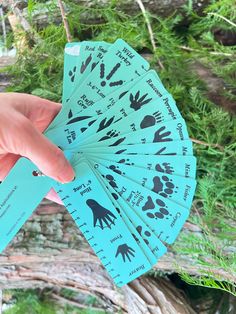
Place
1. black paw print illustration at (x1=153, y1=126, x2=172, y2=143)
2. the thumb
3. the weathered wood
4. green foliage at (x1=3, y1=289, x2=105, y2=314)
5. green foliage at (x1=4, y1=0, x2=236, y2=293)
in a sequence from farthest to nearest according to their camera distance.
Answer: green foliage at (x1=3, y1=289, x2=105, y2=314)
the weathered wood
green foliage at (x1=4, y1=0, x2=236, y2=293)
black paw print illustration at (x1=153, y1=126, x2=172, y2=143)
the thumb

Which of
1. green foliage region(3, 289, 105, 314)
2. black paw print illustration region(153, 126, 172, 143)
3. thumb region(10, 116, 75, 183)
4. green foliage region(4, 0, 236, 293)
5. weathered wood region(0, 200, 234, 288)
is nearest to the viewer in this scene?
thumb region(10, 116, 75, 183)

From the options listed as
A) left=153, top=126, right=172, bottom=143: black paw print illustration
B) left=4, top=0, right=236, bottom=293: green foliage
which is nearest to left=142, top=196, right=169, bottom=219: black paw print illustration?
left=153, top=126, right=172, bottom=143: black paw print illustration

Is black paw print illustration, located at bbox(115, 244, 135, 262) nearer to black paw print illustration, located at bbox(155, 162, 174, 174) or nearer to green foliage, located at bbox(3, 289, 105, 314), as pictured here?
black paw print illustration, located at bbox(155, 162, 174, 174)

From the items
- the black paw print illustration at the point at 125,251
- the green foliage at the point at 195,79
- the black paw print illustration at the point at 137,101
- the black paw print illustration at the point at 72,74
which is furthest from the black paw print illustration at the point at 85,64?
the black paw print illustration at the point at 125,251

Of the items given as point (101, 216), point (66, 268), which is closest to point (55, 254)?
point (66, 268)

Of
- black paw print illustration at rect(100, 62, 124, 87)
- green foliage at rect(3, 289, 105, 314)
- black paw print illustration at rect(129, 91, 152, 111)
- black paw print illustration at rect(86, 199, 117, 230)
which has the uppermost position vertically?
black paw print illustration at rect(100, 62, 124, 87)

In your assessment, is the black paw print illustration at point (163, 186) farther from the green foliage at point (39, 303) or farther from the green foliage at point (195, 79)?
the green foliage at point (39, 303)

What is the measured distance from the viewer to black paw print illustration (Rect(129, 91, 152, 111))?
1182 millimetres

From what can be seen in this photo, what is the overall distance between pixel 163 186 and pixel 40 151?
34 centimetres

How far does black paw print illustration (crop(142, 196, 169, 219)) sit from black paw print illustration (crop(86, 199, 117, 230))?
9cm

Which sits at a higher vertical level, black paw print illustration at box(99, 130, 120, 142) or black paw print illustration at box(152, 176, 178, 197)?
black paw print illustration at box(99, 130, 120, 142)

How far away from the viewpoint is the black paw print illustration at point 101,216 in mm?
1166

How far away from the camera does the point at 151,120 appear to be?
1.17 metres

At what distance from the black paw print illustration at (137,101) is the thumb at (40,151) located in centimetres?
24
